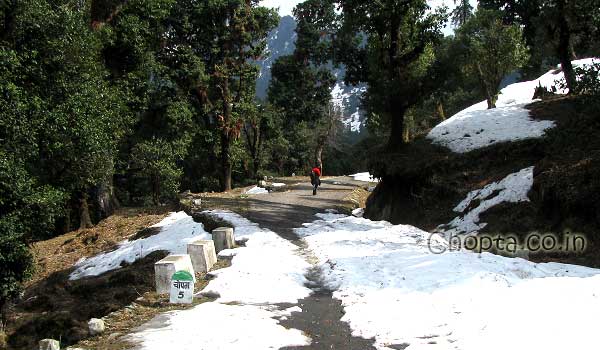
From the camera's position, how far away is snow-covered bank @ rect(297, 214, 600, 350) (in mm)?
6285

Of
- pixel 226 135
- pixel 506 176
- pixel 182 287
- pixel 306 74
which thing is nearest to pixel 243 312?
pixel 182 287

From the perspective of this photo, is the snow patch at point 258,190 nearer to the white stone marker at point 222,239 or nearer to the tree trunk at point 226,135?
the tree trunk at point 226,135

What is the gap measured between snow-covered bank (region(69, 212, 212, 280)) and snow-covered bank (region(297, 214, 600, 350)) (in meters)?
7.57

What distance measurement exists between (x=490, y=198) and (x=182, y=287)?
11.0 meters

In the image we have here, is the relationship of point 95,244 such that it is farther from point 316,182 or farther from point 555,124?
point 555,124

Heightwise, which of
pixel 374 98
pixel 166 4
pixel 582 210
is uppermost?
pixel 166 4

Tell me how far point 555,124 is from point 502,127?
2.18 m

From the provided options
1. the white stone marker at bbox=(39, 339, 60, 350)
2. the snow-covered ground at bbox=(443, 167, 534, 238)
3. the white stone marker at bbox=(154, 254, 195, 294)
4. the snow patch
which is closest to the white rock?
the white stone marker at bbox=(39, 339, 60, 350)

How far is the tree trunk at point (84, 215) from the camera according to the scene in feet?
85.3

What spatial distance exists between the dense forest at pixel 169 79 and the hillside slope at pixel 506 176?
5.20ft

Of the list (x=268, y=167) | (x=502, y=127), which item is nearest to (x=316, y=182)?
(x=502, y=127)

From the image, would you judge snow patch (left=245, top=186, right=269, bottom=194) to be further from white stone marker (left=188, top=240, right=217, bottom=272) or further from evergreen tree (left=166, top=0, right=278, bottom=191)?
white stone marker (left=188, top=240, right=217, bottom=272)

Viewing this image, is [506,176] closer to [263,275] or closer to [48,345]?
[263,275]

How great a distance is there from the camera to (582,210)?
473 inches
